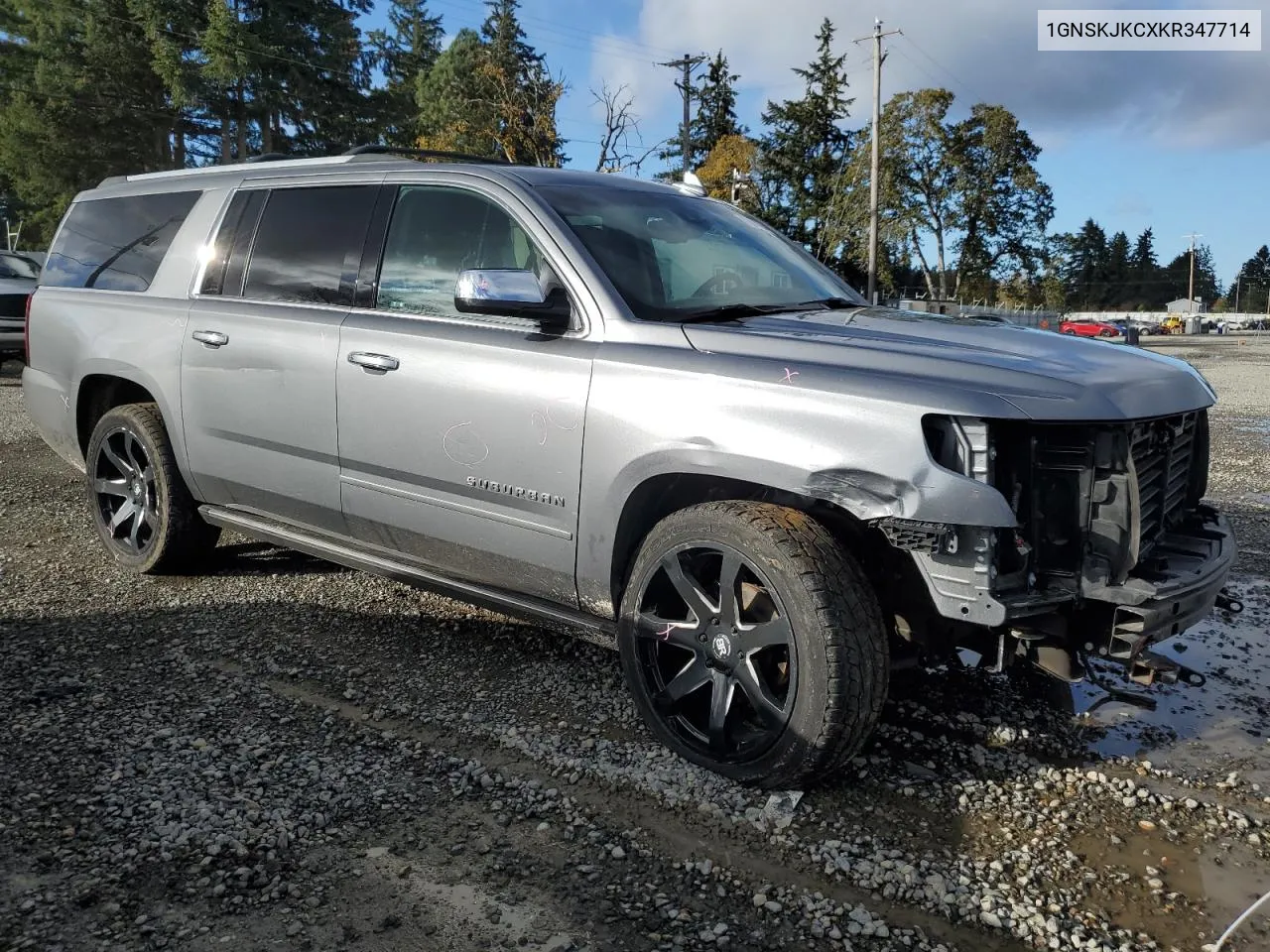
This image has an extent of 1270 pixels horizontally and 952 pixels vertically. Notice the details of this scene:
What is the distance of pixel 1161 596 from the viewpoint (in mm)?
2719

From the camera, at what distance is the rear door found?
4.05 m

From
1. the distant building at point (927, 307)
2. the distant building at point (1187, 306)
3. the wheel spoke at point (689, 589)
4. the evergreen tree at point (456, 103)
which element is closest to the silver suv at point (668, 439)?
the wheel spoke at point (689, 589)

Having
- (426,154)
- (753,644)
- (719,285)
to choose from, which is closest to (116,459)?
(426,154)

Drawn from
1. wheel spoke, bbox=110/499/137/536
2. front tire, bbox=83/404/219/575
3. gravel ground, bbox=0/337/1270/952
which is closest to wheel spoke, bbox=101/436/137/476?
front tire, bbox=83/404/219/575

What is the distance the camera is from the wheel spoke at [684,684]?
310cm

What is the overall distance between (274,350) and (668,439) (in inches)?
79.3

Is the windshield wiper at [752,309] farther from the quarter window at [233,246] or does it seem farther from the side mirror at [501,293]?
the quarter window at [233,246]

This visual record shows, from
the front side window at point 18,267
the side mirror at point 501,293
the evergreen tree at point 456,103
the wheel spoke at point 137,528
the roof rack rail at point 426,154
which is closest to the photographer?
the side mirror at point 501,293

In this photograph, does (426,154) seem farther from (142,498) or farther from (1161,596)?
(1161,596)

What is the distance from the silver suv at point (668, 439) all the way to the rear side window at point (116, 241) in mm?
74

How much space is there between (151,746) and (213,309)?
2.16 metres

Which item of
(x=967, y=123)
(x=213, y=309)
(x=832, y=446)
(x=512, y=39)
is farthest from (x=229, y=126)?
(x=832, y=446)

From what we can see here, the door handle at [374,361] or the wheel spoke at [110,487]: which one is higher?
the door handle at [374,361]

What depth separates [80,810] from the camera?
2.77m
